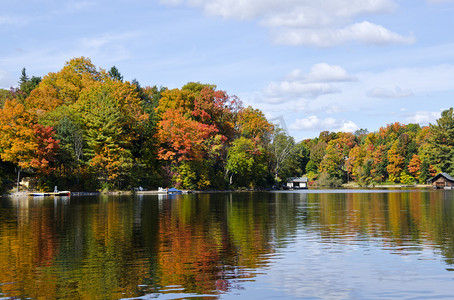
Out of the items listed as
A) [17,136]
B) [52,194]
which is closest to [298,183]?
[52,194]

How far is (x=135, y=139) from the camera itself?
97750mm

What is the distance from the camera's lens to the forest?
8219 centimetres

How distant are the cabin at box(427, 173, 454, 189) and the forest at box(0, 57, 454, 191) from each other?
5.14 m

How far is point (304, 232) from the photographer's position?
97.8 ft

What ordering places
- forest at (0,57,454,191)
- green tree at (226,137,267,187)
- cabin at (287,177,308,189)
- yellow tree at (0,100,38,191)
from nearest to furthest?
yellow tree at (0,100,38,191) → forest at (0,57,454,191) → green tree at (226,137,267,187) → cabin at (287,177,308,189)

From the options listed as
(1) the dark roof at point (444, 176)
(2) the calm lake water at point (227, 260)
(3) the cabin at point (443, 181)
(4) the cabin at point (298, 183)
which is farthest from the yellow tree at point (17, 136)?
(4) the cabin at point (298, 183)

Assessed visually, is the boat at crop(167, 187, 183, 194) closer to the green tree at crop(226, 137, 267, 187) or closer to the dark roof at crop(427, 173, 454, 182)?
the green tree at crop(226, 137, 267, 187)

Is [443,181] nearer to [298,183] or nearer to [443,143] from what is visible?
[443,143]

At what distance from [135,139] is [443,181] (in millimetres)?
83807

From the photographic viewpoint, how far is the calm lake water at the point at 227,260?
→ 49.6 feet

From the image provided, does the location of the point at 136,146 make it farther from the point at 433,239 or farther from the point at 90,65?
the point at 433,239

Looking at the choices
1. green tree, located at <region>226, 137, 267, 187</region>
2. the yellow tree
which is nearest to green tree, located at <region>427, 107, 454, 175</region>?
green tree, located at <region>226, 137, 267, 187</region>

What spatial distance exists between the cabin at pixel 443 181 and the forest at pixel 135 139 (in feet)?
16.9

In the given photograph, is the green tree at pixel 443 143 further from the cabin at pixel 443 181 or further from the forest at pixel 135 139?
the cabin at pixel 443 181
